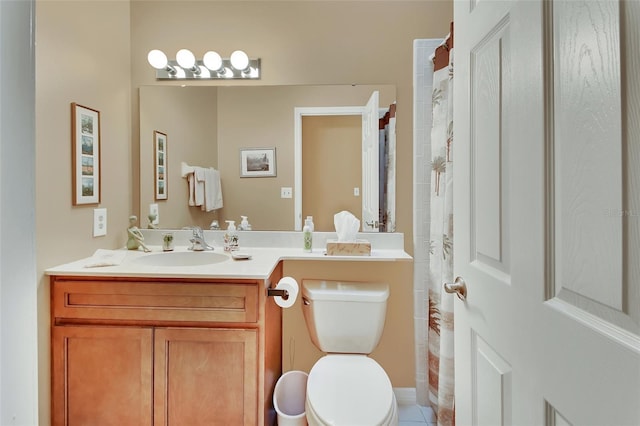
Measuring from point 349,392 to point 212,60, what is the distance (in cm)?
182

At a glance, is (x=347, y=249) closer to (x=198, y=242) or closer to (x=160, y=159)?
(x=198, y=242)

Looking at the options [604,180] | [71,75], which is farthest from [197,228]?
[604,180]

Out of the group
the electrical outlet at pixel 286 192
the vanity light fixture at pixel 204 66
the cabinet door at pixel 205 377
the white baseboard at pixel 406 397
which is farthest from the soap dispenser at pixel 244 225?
the white baseboard at pixel 406 397

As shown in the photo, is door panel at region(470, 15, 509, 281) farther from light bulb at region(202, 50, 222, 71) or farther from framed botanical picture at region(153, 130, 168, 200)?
framed botanical picture at region(153, 130, 168, 200)

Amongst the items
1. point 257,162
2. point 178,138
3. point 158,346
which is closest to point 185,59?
point 178,138

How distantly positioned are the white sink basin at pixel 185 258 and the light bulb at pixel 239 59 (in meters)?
1.07

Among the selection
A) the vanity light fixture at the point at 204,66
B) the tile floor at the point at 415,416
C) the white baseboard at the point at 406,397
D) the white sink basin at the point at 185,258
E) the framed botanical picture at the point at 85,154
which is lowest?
the tile floor at the point at 415,416

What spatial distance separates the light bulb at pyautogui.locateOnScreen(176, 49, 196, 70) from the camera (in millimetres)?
1923

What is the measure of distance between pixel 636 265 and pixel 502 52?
20.9 inches

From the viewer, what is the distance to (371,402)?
1294 millimetres

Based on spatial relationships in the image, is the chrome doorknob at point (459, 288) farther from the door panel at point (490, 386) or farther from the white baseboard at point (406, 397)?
the white baseboard at point (406, 397)

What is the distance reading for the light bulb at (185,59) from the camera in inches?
75.7

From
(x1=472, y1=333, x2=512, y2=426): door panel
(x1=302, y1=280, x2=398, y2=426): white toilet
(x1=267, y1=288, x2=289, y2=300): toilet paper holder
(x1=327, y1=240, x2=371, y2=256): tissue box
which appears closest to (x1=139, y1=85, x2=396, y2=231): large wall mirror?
(x1=327, y1=240, x2=371, y2=256): tissue box

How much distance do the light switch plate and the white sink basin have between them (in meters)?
0.28
